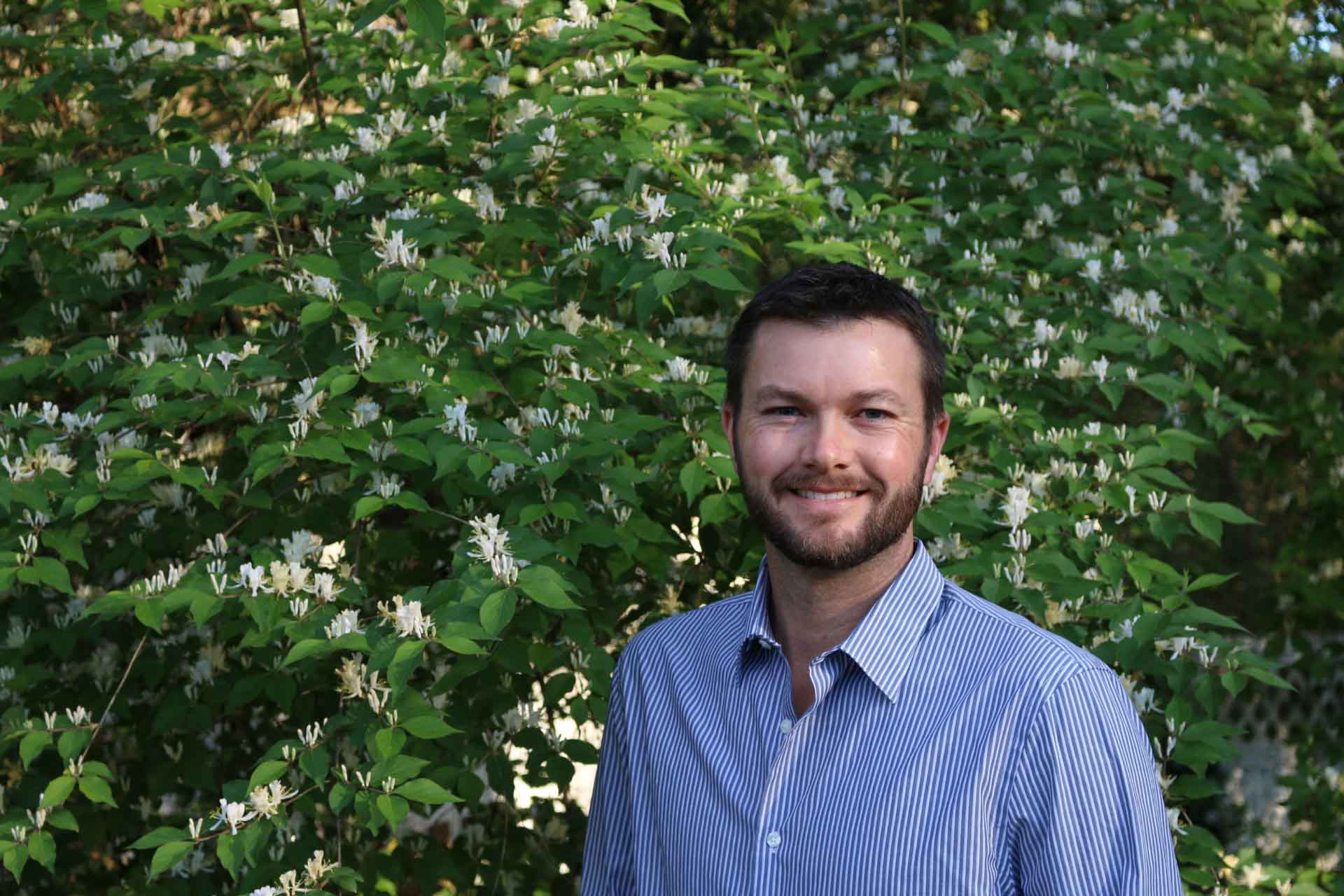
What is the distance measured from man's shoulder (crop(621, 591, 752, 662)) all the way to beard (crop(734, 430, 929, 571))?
0.60 feet

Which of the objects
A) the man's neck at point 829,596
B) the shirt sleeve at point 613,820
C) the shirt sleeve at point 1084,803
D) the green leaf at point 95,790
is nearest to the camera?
the shirt sleeve at point 1084,803

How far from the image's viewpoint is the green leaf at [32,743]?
2.56 meters

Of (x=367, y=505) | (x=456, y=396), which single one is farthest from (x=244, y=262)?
(x=367, y=505)

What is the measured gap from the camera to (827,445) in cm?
170

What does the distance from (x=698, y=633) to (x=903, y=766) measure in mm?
437

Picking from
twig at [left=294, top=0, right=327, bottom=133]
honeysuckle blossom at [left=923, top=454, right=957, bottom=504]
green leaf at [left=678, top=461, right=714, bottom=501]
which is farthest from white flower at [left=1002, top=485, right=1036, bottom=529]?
twig at [left=294, top=0, right=327, bottom=133]

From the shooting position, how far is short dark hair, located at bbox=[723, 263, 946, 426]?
5.70 ft

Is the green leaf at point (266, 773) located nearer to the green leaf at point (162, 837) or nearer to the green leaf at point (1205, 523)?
the green leaf at point (162, 837)

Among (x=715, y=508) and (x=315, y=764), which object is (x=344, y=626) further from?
(x=715, y=508)

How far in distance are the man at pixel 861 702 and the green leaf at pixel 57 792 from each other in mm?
1175

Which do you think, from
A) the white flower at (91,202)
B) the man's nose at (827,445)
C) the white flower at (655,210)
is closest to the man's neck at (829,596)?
the man's nose at (827,445)

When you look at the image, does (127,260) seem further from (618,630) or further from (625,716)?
(625,716)

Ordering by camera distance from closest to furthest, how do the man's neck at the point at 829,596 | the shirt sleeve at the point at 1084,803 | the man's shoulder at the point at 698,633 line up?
the shirt sleeve at the point at 1084,803
the man's neck at the point at 829,596
the man's shoulder at the point at 698,633

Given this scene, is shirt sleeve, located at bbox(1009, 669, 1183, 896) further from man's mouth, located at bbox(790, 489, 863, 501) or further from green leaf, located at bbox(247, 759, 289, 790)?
green leaf, located at bbox(247, 759, 289, 790)
